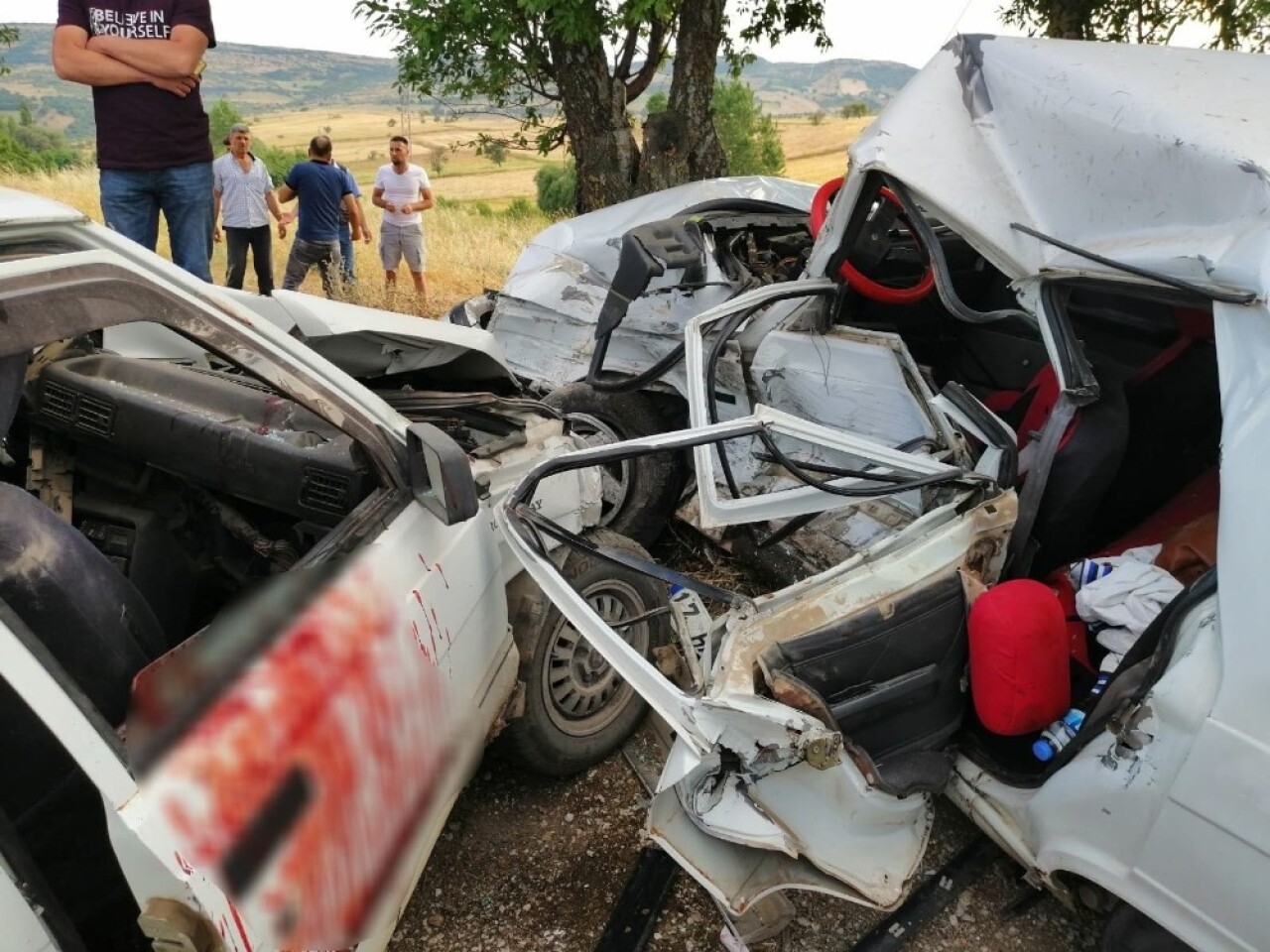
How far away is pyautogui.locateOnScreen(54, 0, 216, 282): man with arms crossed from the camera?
3844 millimetres

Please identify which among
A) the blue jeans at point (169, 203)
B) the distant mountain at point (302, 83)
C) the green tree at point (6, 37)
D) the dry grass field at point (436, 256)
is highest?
Answer: the distant mountain at point (302, 83)

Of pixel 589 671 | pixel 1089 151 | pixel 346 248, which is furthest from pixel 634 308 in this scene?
pixel 346 248

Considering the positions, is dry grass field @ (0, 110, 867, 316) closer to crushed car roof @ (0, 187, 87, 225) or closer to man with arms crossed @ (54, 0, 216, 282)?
crushed car roof @ (0, 187, 87, 225)

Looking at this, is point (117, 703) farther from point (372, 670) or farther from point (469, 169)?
point (469, 169)

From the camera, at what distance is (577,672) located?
268cm

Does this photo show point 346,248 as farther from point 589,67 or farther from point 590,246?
point 590,246

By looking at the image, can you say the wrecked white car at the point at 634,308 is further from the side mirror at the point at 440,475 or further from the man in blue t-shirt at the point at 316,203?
the man in blue t-shirt at the point at 316,203

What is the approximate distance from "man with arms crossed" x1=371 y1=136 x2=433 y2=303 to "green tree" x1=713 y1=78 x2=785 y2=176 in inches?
982

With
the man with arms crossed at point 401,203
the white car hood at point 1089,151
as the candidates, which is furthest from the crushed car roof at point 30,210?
the man with arms crossed at point 401,203

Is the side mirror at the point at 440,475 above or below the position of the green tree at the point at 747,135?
below

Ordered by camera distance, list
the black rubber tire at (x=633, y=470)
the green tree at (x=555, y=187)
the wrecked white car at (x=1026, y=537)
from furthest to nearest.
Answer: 1. the green tree at (x=555, y=187)
2. the black rubber tire at (x=633, y=470)
3. the wrecked white car at (x=1026, y=537)

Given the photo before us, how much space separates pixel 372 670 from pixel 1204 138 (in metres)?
2.26

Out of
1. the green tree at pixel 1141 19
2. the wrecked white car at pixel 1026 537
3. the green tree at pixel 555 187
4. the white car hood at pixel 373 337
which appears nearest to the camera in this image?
the wrecked white car at pixel 1026 537

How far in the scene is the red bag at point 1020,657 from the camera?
2.10 m
